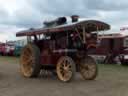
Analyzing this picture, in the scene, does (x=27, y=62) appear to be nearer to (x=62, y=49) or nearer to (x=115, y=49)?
(x=62, y=49)

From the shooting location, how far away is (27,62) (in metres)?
14.2

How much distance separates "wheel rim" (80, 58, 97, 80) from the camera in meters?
12.6

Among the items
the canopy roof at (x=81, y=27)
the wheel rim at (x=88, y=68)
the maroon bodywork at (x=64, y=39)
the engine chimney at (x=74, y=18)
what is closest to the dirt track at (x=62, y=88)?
the wheel rim at (x=88, y=68)

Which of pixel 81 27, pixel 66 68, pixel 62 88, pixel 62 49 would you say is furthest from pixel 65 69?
pixel 81 27

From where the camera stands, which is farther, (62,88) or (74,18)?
(74,18)

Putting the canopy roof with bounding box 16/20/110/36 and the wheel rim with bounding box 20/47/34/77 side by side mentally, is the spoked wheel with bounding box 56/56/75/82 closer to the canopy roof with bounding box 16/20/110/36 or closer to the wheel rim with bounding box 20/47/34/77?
the canopy roof with bounding box 16/20/110/36

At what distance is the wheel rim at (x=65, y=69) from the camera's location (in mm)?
11609

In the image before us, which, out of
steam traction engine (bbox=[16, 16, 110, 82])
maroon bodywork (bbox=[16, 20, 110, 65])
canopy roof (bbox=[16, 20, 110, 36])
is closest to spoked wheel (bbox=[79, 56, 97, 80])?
steam traction engine (bbox=[16, 16, 110, 82])

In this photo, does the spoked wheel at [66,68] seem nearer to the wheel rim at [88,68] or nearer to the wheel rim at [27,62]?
the wheel rim at [88,68]

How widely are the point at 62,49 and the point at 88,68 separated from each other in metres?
1.33

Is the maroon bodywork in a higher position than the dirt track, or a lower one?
higher

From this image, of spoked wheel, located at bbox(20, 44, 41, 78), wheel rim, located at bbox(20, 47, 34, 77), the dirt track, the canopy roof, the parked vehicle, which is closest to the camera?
the dirt track

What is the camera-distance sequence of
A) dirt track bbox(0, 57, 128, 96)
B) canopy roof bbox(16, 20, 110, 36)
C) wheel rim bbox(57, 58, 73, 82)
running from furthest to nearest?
1. wheel rim bbox(57, 58, 73, 82)
2. canopy roof bbox(16, 20, 110, 36)
3. dirt track bbox(0, 57, 128, 96)

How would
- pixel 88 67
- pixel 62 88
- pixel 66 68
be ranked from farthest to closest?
pixel 88 67, pixel 66 68, pixel 62 88
